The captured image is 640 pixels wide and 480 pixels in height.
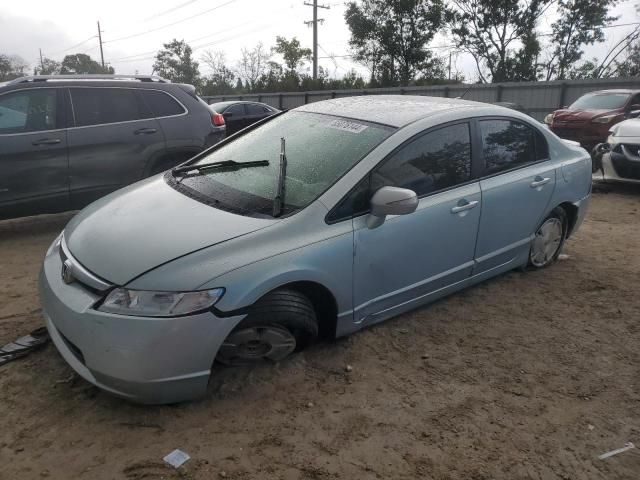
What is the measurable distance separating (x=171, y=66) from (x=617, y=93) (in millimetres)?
57565

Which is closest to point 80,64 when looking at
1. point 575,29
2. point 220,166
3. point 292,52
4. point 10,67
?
point 10,67

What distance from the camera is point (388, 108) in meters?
3.70

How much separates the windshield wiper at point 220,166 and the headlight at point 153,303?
1.21 meters

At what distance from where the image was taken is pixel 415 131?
333 cm

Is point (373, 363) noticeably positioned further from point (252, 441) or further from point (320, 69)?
point (320, 69)

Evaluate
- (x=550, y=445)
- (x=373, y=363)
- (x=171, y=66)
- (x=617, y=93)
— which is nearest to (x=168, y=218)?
(x=373, y=363)

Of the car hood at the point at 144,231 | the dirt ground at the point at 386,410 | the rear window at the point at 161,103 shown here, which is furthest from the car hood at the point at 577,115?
the car hood at the point at 144,231

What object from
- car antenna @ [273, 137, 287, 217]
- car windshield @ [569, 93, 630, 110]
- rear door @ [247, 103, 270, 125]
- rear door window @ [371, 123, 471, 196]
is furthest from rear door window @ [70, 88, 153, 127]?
car windshield @ [569, 93, 630, 110]

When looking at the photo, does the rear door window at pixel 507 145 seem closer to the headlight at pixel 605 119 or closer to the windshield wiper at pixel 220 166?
the windshield wiper at pixel 220 166

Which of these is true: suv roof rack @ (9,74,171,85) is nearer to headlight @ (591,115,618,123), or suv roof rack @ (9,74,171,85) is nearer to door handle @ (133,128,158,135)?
door handle @ (133,128,158,135)

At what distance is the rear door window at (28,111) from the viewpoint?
204 inches

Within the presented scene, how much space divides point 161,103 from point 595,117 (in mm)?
9918

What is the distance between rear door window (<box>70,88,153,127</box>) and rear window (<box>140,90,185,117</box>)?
3.1 inches

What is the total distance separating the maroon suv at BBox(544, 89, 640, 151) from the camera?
11.6 metres
